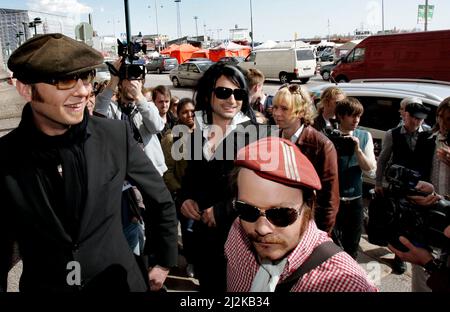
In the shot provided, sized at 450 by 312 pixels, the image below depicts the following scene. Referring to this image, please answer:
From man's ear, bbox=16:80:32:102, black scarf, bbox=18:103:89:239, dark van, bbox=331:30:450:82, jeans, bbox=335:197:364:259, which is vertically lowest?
jeans, bbox=335:197:364:259

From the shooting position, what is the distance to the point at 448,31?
42.1 feet

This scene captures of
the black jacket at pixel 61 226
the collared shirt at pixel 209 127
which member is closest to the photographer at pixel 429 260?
the collared shirt at pixel 209 127

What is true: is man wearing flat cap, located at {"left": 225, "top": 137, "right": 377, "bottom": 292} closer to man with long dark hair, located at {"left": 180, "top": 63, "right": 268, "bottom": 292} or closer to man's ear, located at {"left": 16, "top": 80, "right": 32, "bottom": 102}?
man with long dark hair, located at {"left": 180, "top": 63, "right": 268, "bottom": 292}

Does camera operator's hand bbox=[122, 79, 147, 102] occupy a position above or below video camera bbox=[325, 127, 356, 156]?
above

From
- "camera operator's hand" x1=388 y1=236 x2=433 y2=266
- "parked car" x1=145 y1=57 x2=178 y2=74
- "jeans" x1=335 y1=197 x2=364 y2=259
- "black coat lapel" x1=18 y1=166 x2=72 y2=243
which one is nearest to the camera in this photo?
"black coat lapel" x1=18 y1=166 x2=72 y2=243

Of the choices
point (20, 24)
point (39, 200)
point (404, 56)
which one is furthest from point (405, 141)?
point (20, 24)

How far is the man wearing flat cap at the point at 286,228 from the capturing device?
1297 mm

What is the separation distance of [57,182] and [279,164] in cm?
94

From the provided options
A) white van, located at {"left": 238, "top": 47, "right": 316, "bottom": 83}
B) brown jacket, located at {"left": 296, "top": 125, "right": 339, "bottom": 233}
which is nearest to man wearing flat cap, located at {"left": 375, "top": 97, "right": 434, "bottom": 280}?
brown jacket, located at {"left": 296, "top": 125, "right": 339, "bottom": 233}

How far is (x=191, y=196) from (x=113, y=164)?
82 centimetres

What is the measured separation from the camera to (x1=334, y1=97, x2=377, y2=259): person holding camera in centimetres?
332

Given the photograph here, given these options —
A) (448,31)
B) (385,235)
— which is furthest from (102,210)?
(448,31)

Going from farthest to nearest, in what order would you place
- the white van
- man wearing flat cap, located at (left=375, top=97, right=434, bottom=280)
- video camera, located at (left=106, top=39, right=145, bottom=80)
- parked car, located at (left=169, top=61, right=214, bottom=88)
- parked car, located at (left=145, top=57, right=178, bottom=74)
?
1. parked car, located at (left=145, top=57, right=178, bottom=74)
2. parked car, located at (left=169, top=61, right=214, bottom=88)
3. the white van
4. man wearing flat cap, located at (left=375, top=97, right=434, bottom=280)
5. video camera, located at (left=106, top=39, right=145, bottom=80)

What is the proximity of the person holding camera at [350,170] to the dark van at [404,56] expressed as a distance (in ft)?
38.9
